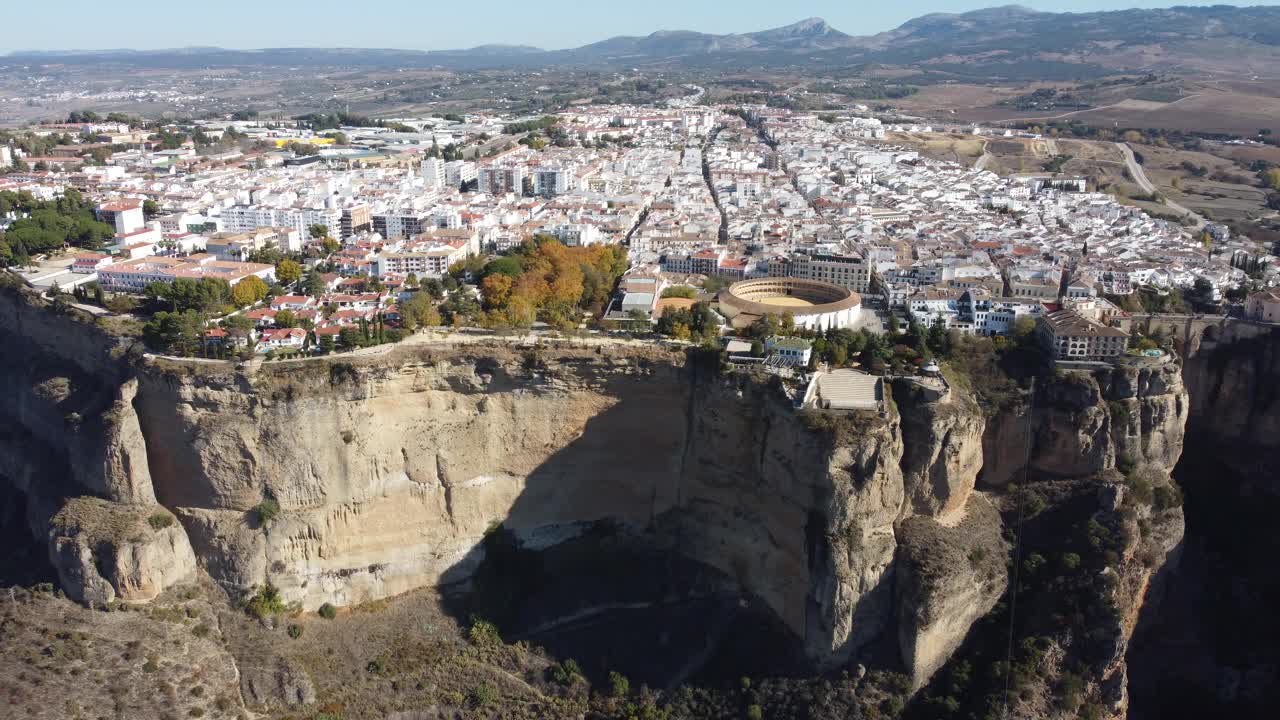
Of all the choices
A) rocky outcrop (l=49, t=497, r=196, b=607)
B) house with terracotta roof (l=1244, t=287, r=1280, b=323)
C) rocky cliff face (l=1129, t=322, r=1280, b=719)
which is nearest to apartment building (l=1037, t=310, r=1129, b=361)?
rocky cliff face (l=1129, t=322, r=1280, b=719)

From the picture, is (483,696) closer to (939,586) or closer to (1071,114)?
(939,586)

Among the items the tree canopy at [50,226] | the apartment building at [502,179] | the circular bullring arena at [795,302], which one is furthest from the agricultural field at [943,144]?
the tree canopy at [50,226]

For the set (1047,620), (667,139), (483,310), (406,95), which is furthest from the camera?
(406,95)

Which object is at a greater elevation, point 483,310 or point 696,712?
point 483,310

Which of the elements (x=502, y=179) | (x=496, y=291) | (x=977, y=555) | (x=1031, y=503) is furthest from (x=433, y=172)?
(x=977, y=555)

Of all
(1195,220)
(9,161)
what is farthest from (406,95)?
(1195,220)

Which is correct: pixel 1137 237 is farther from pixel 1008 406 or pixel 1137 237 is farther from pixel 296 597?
pixel 296 597

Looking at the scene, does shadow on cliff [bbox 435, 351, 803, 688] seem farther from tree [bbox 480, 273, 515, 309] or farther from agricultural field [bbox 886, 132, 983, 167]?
agricultural field [bbox 886, 132, 983, 167]
